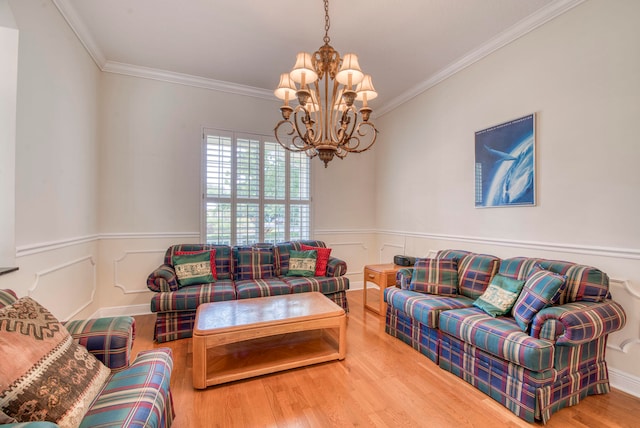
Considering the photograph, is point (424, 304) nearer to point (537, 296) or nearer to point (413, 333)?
point (413, 333)

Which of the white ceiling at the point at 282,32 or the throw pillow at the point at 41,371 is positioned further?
the white ceiling at the point at 282,32

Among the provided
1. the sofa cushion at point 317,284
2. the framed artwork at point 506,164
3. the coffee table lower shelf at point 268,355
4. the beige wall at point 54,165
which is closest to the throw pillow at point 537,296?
the framed artwork at point 506,164

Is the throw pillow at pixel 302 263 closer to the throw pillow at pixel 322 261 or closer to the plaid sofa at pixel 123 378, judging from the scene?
the throw pillow at pixel 322 261

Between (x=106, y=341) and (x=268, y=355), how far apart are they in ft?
4.32

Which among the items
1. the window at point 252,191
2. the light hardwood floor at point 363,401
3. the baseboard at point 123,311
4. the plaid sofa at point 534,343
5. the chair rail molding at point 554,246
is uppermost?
the window at point 252,191

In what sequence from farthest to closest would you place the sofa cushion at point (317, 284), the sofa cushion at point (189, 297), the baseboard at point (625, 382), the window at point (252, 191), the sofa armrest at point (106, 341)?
the window at point (252, 191), the sofa cushion at point (317, 284), the sofa cushion at point (189, 297), the baseboard at point (625, 382), the sofa armrest at point (106, 341)

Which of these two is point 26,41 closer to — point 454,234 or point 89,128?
point 89,128

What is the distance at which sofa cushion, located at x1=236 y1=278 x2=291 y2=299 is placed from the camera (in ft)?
9.98

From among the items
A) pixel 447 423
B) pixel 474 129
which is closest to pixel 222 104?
pixel 474 129

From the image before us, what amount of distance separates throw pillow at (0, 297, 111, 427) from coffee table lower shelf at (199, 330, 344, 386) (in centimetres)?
99

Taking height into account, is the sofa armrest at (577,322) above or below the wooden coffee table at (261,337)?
above

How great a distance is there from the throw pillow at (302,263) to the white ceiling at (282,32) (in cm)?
232

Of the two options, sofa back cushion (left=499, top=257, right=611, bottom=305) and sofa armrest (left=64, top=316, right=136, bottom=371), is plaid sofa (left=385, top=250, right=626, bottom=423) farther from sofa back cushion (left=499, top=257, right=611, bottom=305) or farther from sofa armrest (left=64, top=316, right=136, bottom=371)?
sofa armrest (left=64, top=316, right=136, bottom=371)

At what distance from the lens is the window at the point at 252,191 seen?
12.8ft
